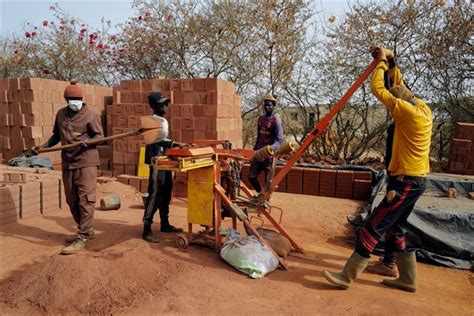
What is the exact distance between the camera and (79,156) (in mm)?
4449

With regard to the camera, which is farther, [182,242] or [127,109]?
[127,109]

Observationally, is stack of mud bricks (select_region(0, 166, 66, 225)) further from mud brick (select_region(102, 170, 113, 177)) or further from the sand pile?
mud brick (select_region(102, 170, 113, 177))

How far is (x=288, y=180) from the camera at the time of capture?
7898 millimetres

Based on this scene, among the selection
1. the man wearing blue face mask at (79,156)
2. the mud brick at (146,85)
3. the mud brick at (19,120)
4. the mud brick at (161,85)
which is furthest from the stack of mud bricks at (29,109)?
the man wearing blue face mask at (79,156)

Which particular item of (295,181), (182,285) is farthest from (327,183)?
(182,285)

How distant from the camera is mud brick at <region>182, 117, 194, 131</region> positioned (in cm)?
738

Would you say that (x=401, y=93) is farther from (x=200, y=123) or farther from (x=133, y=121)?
(x=133, y=121)

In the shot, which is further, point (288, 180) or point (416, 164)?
point (288, 180)

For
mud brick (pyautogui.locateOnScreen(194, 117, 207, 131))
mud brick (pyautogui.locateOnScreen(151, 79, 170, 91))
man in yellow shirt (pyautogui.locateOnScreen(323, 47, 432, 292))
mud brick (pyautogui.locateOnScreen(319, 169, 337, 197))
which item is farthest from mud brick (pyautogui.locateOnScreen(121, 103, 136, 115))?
man in yellow shirt (pyautogui.locateOnScreen(323, 47, 432, 292))

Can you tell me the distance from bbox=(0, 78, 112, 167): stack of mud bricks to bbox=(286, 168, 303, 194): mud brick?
5.09 meters

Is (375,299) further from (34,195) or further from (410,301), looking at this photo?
(34,195)

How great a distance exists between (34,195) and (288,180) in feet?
15.5

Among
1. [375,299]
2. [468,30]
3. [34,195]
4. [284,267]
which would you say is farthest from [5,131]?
[468,30]

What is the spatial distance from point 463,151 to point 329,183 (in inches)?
126
